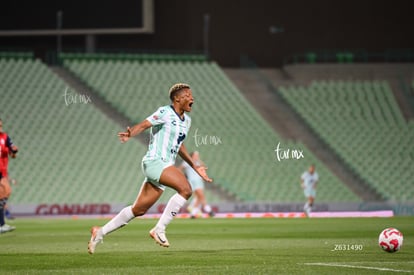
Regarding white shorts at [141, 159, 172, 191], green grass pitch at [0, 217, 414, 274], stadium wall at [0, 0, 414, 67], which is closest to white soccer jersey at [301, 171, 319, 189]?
stadium wall at [0, 0, 414, 67]

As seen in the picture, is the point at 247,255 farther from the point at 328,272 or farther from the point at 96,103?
the point at 96,103

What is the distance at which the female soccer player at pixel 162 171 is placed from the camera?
46.3ft

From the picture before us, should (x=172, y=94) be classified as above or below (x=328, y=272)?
above

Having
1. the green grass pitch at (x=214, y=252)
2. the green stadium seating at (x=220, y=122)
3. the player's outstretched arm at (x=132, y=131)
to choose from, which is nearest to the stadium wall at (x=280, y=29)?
the green stadium seating at (x=220, y=122)

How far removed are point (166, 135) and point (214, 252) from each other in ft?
7.25

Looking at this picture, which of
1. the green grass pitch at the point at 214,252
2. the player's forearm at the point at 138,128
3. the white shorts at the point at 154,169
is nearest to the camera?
the green grass pitch at the point at 214,252

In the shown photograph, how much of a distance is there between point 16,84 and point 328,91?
517 inches

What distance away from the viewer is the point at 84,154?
38281mm

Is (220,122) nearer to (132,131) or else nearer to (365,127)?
(365,127)

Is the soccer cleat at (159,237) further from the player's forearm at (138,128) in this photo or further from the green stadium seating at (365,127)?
the green stadium seating at (365,127)

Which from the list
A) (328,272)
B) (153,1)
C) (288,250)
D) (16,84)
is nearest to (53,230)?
(288,250)

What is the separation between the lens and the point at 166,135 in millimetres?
14289

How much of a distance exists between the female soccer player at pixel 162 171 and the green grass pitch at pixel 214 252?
447 millimetres

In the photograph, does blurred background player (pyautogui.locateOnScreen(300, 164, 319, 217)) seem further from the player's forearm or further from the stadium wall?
the player's forearm
